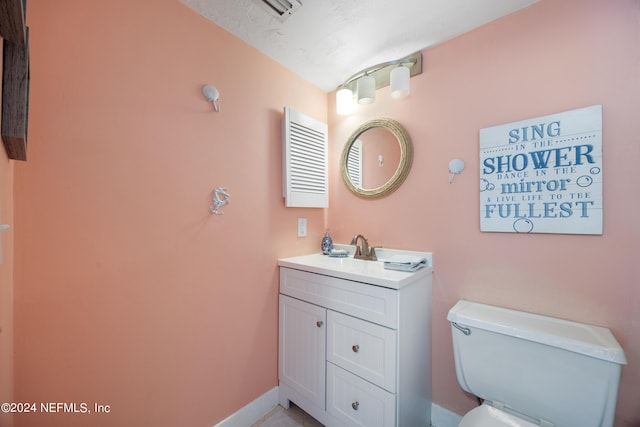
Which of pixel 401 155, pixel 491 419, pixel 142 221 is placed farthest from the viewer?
pixel 401 155

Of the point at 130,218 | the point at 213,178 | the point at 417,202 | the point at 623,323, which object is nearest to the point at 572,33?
the point at 417,202

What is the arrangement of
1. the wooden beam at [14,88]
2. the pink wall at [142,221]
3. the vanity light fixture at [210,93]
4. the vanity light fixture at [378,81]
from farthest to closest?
the vanity light fixture at [378,81] → the vanity light fixture at [210,93] → the pink wall at [142,221] → the wooden beam at [14,88]

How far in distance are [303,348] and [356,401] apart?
1.33 feet

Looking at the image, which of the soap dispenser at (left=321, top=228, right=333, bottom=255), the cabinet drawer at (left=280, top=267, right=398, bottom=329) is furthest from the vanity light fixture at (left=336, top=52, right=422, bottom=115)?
the cabinet drawer at (left=280, top=267, right=398, bottom=329)

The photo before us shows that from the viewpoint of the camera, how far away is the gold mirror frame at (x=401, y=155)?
5.33 ft

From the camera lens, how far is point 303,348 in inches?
60.0

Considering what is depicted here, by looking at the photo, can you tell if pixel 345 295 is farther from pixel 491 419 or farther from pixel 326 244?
pixel 491 419

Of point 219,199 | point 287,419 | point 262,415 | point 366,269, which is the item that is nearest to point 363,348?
point 366,269

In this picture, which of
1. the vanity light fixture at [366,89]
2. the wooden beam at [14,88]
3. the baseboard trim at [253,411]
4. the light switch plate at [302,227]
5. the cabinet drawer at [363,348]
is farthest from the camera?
the light switch plate at [302,227]

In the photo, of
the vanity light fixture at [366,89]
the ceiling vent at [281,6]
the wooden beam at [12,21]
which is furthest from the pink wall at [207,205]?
the wooden beam at [12,21]

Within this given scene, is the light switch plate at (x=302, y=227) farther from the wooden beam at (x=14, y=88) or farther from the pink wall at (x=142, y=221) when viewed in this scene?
the wooden beam at (x=14, y=88)

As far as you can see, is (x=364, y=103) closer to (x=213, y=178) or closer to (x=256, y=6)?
(x=256, y=6)

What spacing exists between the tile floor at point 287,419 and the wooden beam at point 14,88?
5.81 ft

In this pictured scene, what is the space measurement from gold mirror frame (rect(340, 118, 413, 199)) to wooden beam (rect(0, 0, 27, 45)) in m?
1.62
